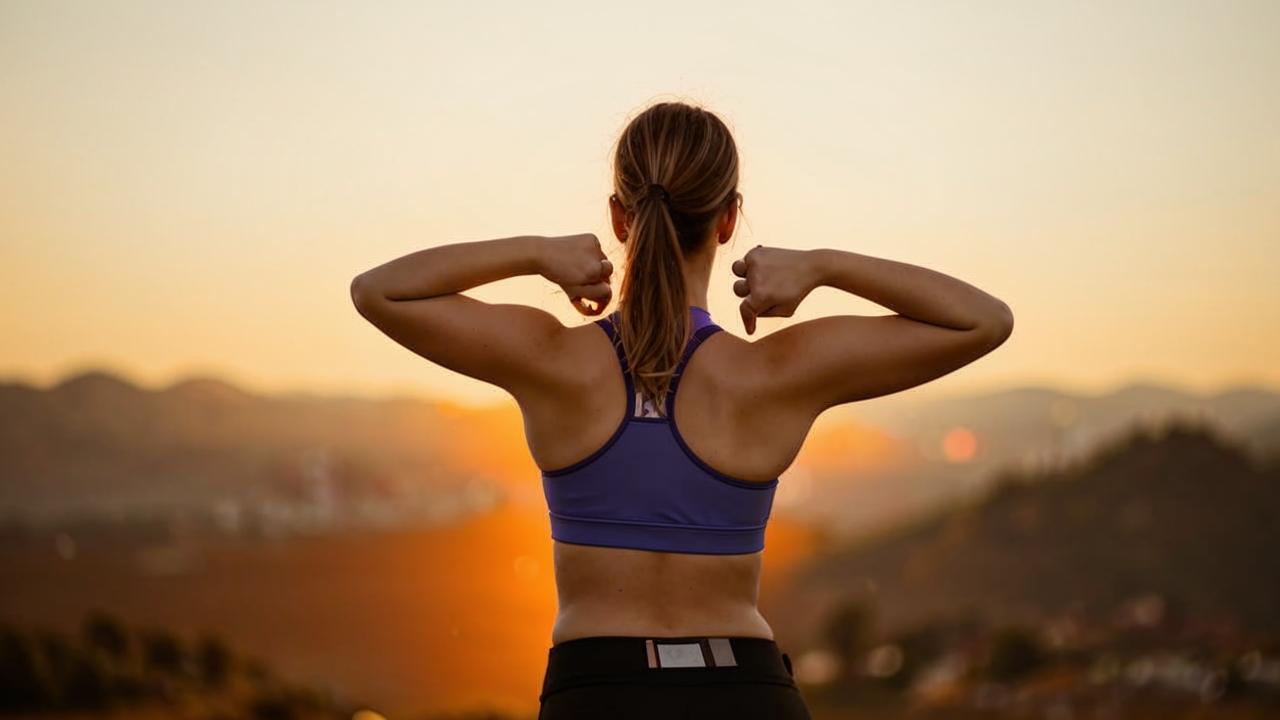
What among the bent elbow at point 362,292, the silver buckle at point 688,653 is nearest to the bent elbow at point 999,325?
the silver buckle at point 688,653

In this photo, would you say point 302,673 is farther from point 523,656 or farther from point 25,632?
point 25,632

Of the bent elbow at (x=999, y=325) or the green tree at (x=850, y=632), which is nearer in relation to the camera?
the bent elbow at (x=999, y=325)

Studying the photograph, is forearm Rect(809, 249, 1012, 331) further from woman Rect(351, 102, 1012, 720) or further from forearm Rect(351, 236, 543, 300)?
forearm Rect(351, 236, 543, 300)

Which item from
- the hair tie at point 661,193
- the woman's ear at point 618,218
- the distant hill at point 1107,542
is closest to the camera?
the hair tie at point 661,193

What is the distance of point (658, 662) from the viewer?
6.40 ft

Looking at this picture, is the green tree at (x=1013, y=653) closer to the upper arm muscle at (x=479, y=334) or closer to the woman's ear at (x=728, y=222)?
the woman's ear at (x=728, y=222)

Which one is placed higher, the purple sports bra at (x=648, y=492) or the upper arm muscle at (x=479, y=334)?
the upper arm muscle at (x=479, y=334)

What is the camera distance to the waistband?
194 centimetres

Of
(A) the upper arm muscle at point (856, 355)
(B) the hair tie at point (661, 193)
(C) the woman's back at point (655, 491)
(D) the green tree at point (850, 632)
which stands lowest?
(D) the green tree at point (850, 632)

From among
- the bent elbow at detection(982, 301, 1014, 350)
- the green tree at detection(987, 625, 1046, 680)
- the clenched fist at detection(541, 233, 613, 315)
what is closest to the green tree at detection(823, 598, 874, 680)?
the green tree at detection(987, 625, 1046, 680)

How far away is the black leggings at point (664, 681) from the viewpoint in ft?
6.32

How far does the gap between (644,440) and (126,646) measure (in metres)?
25.2

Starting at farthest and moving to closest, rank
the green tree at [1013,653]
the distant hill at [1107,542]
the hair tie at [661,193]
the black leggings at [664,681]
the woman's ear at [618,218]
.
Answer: the distant hill at [1107,542], the green tree at [1013,653], the woman's ear at [618,218], the hair tie at [661,193], the black leggings at [664,681]

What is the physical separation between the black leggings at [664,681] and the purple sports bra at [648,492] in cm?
15
